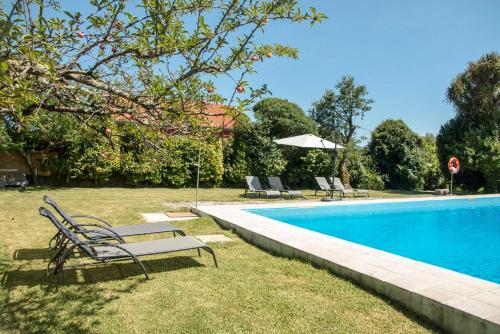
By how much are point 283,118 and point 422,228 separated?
496 inches

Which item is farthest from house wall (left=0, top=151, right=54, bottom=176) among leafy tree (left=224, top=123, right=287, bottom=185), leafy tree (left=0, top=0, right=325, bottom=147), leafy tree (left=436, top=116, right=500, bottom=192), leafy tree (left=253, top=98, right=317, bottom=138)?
leafy tree (left=436, top=116, right=500, bottom=192)

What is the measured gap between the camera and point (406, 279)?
14.6 feet

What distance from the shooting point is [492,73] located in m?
23.5

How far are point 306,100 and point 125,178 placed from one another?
17.3 metres

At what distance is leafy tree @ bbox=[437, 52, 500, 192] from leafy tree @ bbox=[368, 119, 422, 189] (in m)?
2.37

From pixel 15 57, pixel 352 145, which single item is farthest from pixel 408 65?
pixel 15 57

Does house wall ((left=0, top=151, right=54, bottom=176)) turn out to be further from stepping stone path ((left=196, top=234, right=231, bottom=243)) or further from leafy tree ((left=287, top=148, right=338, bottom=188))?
stepping stone path ((left=196, top=234, right=231, bottom=243))

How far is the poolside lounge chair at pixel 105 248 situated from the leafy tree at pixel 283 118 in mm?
17291

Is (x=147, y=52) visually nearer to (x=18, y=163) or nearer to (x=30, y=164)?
(x=30, y=164)

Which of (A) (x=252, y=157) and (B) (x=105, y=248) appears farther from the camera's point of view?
(A) (x=252, y=157)

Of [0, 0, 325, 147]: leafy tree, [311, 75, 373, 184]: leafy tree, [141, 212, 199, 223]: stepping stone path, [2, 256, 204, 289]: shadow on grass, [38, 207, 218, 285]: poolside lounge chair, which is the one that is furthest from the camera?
[311, 75, 373, 184]: leafy tree

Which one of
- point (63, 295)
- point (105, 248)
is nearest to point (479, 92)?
point (105, 248)

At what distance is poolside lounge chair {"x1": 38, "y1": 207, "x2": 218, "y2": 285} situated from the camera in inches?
170

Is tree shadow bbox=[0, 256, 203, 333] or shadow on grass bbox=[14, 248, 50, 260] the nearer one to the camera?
tree shadow bbox=[0, 256, 203, 333]
